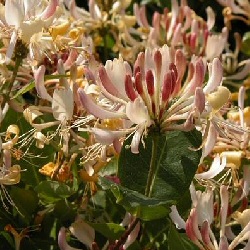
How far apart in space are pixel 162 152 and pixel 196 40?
790mm

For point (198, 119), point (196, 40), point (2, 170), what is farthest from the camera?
point (196, 40)

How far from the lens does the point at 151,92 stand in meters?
1.03

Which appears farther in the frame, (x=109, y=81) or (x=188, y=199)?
(x=188, y=199)

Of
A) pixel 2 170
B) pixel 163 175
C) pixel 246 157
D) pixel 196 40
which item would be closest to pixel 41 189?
pixel 2 170

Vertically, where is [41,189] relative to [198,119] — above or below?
below

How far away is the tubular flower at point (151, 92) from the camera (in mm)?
1020

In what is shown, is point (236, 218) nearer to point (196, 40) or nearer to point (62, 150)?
point (62, 150)

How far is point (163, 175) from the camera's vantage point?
1089 millimetres

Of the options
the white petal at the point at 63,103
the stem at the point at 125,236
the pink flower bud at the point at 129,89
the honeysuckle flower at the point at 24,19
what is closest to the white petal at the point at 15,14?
the honeysuckle flower at the point at 24,19

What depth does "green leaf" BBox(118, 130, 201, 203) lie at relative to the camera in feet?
3.52

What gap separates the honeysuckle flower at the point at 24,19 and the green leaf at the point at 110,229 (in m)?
0.27

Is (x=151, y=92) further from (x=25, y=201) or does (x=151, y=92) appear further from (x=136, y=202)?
(x=25, y=201)

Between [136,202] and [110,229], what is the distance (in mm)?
112

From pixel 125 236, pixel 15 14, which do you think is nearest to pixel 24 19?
pixel 15 14
